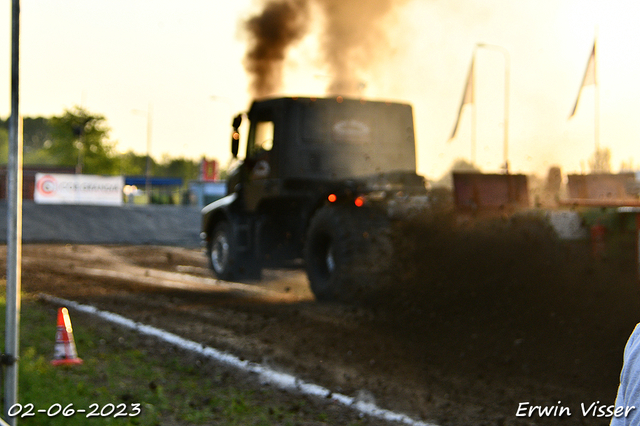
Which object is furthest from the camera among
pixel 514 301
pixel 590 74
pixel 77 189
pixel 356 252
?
pixel 77 189

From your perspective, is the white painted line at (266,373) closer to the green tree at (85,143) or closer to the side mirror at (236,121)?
the side mirror at (236,121)

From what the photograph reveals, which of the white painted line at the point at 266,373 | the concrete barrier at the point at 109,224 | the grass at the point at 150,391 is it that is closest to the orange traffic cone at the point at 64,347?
the grass at the point at 150,391

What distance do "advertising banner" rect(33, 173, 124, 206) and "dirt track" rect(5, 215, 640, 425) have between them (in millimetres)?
15814

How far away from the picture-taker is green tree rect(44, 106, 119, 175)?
7025cm

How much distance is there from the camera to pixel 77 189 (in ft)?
86.0

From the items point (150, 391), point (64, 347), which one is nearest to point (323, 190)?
point (64, 347)

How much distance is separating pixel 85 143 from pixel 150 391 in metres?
70.5

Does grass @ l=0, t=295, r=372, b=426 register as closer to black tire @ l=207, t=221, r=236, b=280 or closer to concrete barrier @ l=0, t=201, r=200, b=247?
black tire @ l=207, t=221, r=236, b=280

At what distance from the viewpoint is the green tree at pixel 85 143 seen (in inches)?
2766

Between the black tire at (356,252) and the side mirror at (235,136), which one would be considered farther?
the side mirror at (235,136)

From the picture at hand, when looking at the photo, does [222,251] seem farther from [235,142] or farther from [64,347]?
[64,347]

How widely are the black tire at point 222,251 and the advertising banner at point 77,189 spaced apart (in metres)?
14.5

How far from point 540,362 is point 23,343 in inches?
203

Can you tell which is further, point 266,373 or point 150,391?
point 266,373
